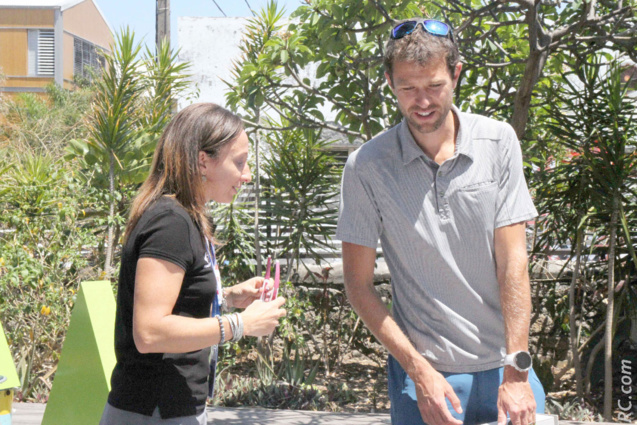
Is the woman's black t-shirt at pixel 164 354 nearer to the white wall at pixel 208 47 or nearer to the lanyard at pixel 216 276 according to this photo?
the lanyard at pixel 216 276

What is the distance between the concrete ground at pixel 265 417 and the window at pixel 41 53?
35.1 metres

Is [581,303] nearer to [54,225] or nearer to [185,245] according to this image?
[54,225]

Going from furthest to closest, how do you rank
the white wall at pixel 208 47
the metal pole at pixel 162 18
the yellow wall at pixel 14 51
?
the yellow wall at pixel 14 51 < the white wall at pixel 208 47 < the metal pole at pixel 162 18

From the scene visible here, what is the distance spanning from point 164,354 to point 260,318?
26 centimetres

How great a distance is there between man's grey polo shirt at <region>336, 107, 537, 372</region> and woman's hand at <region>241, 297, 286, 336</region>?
0.29 meters

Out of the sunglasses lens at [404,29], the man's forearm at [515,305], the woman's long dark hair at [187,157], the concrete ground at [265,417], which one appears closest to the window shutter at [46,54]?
the concrete ground at [265,417]

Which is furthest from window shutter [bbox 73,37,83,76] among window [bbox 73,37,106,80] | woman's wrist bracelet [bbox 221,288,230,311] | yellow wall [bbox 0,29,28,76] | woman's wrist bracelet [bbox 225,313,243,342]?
woman's wrist bracelet [bbox 225,313,243,342]

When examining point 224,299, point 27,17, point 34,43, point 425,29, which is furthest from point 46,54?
point 425,29

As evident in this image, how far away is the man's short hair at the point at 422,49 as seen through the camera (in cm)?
196

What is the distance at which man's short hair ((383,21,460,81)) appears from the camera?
1956mm

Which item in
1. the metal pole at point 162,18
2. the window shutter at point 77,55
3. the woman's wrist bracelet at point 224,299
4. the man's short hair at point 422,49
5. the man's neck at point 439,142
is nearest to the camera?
the man's short hair at point 422,49

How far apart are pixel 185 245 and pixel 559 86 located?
13.8ft

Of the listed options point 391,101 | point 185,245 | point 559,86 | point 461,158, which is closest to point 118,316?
point 185,245

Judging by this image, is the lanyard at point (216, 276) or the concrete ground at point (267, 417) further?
the concrete ground at point (267, 417)
